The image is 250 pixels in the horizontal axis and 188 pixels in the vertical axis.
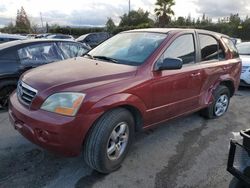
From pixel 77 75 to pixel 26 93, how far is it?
629 millimetres

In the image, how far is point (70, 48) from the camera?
19.7 feet

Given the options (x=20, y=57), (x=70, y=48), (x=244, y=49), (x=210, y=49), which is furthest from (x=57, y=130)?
(x=244, y=49)

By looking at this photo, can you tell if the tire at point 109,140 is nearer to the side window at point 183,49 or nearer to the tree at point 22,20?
the side window at point 183,49

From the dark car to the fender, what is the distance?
283 centimetres

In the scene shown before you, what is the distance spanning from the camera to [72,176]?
10.1 feet

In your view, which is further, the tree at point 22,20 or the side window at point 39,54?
the tree at point 22,20

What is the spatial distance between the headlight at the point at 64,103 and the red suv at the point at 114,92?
0.01 m

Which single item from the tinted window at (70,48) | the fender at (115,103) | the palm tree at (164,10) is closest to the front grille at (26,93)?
the fender at (115,103)

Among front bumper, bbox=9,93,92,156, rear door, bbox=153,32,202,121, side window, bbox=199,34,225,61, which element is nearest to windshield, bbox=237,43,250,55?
side window, bbox=199,34,225,61

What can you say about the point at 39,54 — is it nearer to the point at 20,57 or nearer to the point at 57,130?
the point at 20,57

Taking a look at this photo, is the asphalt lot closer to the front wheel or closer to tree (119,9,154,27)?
the front wheel

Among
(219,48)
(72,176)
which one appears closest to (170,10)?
(219,48)

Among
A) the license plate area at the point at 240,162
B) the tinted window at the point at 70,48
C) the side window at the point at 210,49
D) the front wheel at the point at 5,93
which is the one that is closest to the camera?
the license plate area at the point at 240,162

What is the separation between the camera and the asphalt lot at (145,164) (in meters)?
2.97
